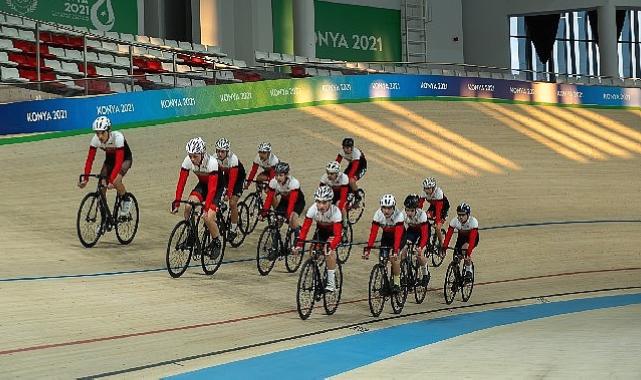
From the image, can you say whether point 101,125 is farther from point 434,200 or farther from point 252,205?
point 434,200

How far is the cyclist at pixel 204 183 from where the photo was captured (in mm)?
10227

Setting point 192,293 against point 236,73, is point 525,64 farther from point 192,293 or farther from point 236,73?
point 192,293

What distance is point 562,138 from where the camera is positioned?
20953mm

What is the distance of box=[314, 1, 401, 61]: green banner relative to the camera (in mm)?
30078

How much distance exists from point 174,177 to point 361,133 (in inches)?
170

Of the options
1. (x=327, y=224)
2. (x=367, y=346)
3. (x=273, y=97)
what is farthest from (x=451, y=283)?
(x=273, y=97)

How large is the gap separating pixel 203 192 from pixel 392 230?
187 cm

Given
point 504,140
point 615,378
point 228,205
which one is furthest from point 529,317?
point 504,140

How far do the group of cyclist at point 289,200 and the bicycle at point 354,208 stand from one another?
3.44 feet

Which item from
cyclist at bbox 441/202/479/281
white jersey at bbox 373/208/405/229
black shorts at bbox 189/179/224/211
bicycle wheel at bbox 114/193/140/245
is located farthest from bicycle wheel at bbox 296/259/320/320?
cyclist at bbox 441/202/479/281

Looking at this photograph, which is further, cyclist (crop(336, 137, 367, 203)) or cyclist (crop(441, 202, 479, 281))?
cyclist (crop(336, 137, 367, 203))

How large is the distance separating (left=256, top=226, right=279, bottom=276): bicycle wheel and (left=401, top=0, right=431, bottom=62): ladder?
2141 centimetres

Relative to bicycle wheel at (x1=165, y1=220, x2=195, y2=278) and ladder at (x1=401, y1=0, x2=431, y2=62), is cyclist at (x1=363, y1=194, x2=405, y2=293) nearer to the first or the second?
bicycle wheel at (x1=165, y1=220, x2=195, y2=278)

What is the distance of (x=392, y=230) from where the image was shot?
34.4ft
